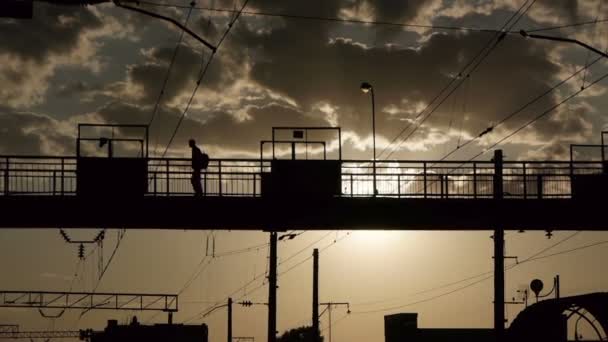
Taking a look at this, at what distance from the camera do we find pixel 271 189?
38.9 metres

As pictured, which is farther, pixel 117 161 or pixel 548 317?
pixel 117 161

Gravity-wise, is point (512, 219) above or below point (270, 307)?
above

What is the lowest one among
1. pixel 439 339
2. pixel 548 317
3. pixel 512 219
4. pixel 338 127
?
pixel 439 339

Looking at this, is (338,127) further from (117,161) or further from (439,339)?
(439,339)

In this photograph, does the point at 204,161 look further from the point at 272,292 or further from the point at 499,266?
the point at 272,292

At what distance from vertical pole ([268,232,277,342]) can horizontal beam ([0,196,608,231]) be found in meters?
10.2

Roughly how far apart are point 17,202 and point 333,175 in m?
11.0

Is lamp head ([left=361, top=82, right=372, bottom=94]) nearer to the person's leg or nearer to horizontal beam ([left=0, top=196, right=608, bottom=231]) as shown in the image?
horizontal beam ([left=0, top=196, right=608, bottom=231])

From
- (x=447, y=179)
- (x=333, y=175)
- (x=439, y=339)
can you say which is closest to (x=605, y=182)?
(x=447, y=179)

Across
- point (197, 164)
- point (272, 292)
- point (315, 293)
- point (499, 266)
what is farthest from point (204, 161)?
point (315, 293)

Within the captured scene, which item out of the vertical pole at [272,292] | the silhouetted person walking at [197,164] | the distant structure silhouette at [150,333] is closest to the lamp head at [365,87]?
the vertical pole at [272,292]

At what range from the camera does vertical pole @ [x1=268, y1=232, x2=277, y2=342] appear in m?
48.6

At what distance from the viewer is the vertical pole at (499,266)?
108 feet

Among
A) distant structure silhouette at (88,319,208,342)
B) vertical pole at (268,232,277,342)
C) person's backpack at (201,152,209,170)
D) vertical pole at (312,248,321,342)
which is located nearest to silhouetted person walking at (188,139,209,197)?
person's backpack at (201,152,209,170)
